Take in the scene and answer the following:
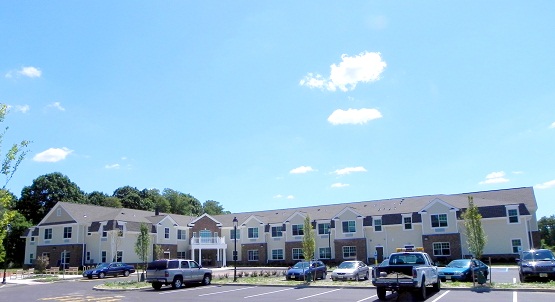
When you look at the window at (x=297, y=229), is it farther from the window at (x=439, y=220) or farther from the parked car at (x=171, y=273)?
the parked car at (x=171, y=273)

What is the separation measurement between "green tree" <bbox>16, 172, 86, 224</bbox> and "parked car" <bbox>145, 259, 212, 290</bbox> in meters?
63.9

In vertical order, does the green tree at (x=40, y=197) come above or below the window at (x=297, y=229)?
above

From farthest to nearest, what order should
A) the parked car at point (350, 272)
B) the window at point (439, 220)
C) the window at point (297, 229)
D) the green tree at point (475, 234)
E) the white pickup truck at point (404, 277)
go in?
the window at point (297, 229) → the window at point (439, 220) → the parked car at point (350, 272) → the green tree at point (475, 234) → the white pickup truck at point (404, 277)

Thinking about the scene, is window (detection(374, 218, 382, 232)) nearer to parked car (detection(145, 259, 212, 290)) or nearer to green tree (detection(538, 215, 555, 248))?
parked car (detection(145, 259, 212, 290))

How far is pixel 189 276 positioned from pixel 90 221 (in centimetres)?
3171

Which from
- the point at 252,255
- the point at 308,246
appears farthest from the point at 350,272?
the point at 252,255

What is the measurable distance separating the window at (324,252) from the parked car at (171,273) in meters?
29.0

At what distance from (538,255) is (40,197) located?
82267mm

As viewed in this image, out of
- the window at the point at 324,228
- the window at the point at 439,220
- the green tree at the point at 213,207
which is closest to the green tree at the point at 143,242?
the window at the point at 324,228

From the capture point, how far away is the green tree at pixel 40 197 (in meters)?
82.6

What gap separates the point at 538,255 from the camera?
24.3 metres

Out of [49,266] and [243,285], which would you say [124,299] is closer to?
[243,285]

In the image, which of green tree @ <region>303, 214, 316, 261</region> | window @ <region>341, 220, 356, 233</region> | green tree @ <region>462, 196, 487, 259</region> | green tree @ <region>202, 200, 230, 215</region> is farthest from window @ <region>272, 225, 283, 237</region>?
green tree @ <region>202, 200, 230, 215</region>

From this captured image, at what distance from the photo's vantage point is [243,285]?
88.7 feet
